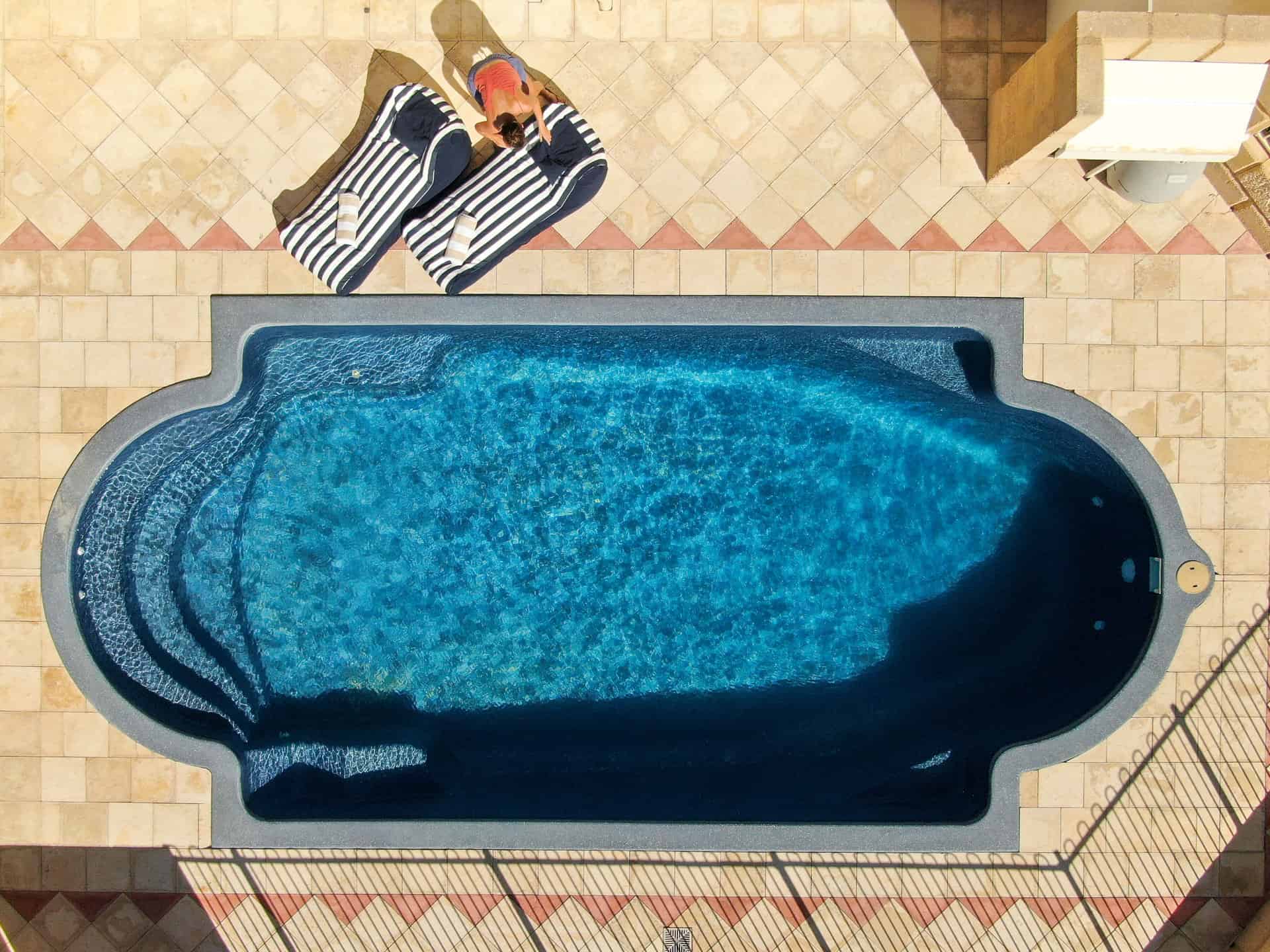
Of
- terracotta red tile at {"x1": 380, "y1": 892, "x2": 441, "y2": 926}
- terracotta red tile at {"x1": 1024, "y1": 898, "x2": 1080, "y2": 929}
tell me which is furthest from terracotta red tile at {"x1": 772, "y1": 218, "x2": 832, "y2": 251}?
terracotta red tile at {"x1": 380, "y1": 892, "x2": 441, "y2": 926}

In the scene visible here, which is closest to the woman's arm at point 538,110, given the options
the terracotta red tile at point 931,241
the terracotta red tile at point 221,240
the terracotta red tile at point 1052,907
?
the terracotta red tile at point 221,240

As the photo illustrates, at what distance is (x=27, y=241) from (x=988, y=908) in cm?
1083

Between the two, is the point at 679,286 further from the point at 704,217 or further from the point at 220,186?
the point at 220,186

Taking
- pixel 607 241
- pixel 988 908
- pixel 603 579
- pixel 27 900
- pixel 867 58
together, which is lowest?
pixel 27 900

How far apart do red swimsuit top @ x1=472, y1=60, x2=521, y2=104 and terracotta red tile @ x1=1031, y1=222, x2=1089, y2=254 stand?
483 centimetres

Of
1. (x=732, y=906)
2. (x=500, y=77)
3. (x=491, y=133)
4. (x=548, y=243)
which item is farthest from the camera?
(x=732, y=906)

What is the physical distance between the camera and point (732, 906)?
7.79m

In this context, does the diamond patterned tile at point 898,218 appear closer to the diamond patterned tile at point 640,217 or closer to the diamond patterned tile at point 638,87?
the diamond patterned tile at point 640,217

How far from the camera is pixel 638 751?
8312 mm

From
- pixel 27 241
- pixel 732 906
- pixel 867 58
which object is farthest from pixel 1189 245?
pixel 27 241

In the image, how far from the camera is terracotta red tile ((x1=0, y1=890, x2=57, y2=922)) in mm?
7879

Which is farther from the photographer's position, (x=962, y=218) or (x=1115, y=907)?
(x=1115, y=907)

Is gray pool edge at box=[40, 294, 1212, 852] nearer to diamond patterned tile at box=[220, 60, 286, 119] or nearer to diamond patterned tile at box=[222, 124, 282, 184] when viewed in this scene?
diamond patterned tile at box=[222, 124, 282, 184]

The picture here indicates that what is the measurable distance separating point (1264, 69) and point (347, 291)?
7.61 metres
